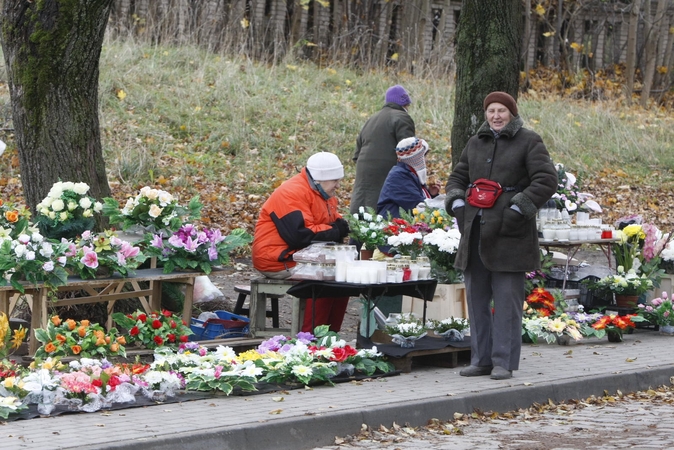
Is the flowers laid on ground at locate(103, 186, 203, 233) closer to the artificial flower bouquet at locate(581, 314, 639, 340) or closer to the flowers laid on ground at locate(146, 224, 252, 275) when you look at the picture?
the flowers laid on ground at locate(146, 224, 252, 275)

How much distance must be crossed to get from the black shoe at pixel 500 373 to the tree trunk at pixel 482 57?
4211 millimetres

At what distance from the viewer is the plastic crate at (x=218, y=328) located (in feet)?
29.8

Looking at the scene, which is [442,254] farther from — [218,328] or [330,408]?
[330,408]

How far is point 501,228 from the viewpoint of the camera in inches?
304

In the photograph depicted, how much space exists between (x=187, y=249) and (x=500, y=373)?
2.51 m

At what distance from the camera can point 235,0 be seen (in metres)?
27.5

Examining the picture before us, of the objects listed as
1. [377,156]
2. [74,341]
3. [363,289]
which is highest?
[377,156]

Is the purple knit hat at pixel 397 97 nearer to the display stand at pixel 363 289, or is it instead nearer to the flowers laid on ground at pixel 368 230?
the flowers laid on ground at pixel 368 230

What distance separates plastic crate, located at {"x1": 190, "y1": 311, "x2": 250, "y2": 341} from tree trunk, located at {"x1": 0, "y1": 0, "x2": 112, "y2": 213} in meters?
1.38

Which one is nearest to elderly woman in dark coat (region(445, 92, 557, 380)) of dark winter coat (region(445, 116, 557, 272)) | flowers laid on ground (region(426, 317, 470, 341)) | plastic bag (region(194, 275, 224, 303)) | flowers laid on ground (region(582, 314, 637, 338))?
dark winter coat (region(445, 116, 557, 272))

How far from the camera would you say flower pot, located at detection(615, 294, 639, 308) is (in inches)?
415

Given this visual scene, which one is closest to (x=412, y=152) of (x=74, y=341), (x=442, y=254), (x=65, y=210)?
(x=442, y=254)

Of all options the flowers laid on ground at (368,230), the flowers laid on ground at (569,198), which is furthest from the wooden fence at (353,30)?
the flowers laid on ground at (368,230)

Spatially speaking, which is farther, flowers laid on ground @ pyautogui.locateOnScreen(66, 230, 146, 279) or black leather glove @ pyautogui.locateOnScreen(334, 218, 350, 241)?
black leather glove @ pyautogui.locateOnScreen(334, 218, 350, 241)
